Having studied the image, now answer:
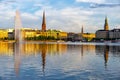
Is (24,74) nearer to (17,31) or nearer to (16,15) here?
(16,15)

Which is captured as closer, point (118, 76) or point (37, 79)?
point (37, 79)

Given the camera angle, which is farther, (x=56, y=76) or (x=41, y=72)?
(x=41, y=72)

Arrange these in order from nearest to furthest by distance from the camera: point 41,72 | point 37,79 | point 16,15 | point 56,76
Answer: point 37,79, point 56,76, point 41,72, point 16,15

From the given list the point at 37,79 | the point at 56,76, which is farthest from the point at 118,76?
the point at 37,79

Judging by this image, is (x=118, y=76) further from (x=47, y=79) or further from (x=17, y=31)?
(x=17, y=31)

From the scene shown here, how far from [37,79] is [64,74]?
10.5 feet

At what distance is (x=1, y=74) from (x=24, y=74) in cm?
173

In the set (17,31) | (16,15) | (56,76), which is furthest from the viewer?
(17,31)

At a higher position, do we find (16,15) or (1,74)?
(16,15)

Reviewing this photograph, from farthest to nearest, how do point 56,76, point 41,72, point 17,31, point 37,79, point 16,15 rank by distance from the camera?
point 17,31 < point 16,15 < point 41,72 < point 56,76 < point 37,79

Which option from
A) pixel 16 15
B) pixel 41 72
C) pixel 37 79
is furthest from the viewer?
pixel 16 15

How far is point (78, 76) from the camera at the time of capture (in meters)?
24.2

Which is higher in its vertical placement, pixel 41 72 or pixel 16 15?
pixel 16 15

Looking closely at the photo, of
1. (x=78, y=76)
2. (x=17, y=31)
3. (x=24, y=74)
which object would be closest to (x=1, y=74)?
(x=24, y=74)
